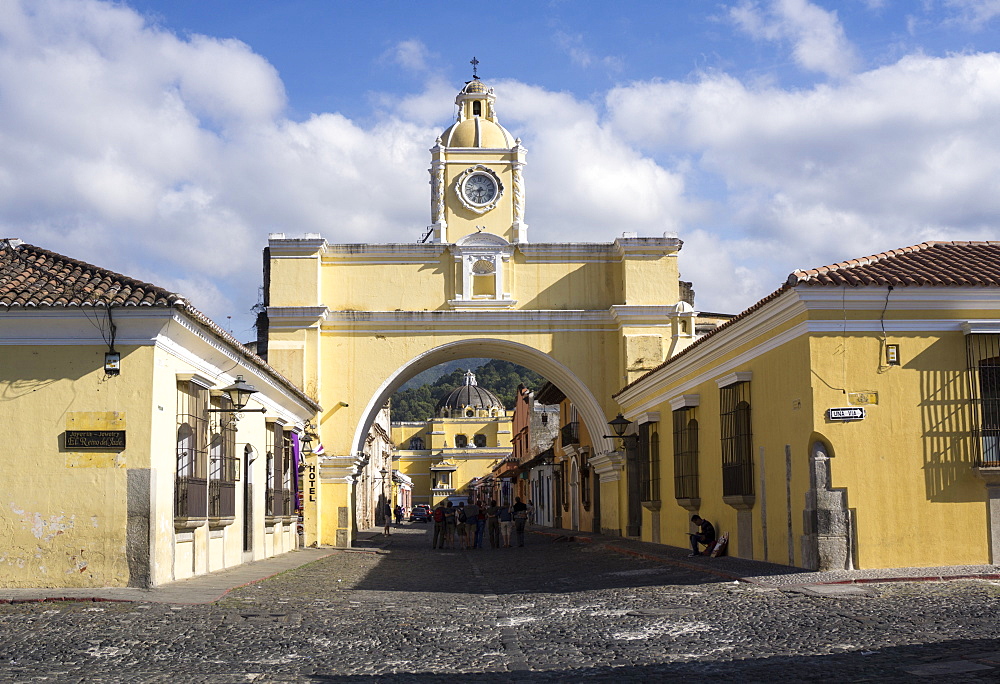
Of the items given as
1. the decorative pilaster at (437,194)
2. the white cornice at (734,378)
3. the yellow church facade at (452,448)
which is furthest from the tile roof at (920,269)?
the yellow church facade at (452,448)

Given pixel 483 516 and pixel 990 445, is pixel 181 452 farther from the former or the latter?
pixel 483 516

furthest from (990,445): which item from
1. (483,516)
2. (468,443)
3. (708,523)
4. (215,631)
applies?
(468,443)

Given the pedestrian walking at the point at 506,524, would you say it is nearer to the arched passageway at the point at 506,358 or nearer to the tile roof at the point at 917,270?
the arched passageway at the point at 506,358

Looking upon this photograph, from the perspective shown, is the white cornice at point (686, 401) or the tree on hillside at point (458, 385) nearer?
the white cornice at point (686, 401)

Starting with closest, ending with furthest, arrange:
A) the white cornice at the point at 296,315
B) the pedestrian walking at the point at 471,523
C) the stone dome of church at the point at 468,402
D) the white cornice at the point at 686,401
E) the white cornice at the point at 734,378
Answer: the white cornice at the point at 734,378 → the white cornice at the point at 686,401 → the white cornice at the point at 296,315 → the pedestrian walking at the point at 471,523 → the stone dome of church at the point at 468,402

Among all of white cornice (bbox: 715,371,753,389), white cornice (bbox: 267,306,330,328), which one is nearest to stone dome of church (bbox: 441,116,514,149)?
white cornice (bbox: 267,306,330,328)

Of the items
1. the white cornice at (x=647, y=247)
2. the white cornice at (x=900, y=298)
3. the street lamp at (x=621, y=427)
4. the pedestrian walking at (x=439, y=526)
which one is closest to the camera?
the white cornice at (x=900, y=298)

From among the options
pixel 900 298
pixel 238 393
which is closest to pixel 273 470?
pixel 238 393

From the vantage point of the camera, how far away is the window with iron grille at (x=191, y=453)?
42.0ft

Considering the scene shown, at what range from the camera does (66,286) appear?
39.5 ft

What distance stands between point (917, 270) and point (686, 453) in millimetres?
6079

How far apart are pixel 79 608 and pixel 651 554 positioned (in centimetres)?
914

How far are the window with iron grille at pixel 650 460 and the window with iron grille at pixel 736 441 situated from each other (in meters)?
4.92

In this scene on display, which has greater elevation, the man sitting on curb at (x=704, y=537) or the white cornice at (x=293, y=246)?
the white cornice at (x=293, y=246)
